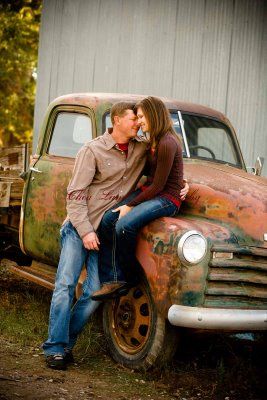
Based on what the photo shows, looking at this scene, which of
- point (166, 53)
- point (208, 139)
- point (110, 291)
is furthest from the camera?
point (166, 53)

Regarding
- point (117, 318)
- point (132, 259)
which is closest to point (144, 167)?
point (132, 259)

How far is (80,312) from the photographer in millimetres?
5141

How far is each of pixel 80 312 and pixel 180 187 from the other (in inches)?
47.1

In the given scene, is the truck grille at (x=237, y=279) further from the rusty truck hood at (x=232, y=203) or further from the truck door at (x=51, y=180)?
the truck door at (x=51, y=180)

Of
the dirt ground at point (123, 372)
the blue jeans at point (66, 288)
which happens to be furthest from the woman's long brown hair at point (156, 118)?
the dirt ground at point (123, 372)

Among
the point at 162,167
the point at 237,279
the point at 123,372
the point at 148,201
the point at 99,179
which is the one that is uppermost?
the point at 162,167

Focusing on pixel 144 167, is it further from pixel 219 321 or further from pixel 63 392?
pixel 63 392

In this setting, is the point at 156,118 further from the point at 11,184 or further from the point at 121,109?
the point at 11,184

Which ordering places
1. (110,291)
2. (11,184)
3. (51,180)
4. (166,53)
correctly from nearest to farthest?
(110,291) → (51,180) → (11,184) → (166,53)

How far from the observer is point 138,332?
511 cm

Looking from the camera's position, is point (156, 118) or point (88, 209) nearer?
point (156, 118)

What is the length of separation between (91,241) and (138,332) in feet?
2.60

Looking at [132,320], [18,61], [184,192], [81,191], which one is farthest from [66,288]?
[18,61]

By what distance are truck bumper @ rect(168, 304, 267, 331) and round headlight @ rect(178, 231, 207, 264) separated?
12.5 inches
